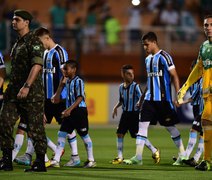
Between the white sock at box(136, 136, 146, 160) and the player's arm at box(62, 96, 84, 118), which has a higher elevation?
the player's arm at box(62, 96, 84, 118)

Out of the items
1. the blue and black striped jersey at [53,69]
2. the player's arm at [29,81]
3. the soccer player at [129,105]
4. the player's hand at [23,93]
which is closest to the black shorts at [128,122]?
the soccer player at [129,105]

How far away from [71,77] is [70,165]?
1.39m

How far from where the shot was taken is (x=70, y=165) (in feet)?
43.9

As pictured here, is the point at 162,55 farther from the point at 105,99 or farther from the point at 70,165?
the point at 105,99

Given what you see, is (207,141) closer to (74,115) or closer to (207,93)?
(207,93)

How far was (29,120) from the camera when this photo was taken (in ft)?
38.1

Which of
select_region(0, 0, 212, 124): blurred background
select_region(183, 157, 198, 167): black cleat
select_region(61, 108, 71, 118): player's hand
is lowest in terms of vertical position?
select_region(183, 157, 198, 167): black cleat

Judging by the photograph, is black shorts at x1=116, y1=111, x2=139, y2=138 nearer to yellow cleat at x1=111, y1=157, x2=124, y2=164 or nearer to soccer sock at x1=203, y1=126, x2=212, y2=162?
yellow cleat at x1=111, y1=157, x2=124, y2=164

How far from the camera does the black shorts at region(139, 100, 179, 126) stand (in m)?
13.8

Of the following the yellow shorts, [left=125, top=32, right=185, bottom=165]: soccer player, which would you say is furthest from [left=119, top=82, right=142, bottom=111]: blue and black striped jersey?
the yellow shorts

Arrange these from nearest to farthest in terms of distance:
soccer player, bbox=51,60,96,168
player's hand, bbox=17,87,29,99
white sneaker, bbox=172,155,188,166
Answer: player's hand, bbox=17,87,29,99, soccer player, bbox=51,60,96,168, white sneaker, bbox=172,155,188,166

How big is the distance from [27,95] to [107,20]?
15.3 metres

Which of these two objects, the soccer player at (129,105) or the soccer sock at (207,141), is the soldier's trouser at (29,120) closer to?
the soccer sock at (207,141)

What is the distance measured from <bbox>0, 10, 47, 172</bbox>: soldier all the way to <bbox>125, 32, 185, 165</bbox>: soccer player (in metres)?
2.49
